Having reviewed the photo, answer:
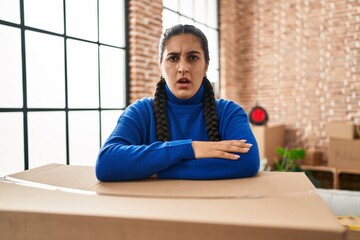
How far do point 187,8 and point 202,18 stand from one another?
36 cm

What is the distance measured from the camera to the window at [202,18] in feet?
11.7

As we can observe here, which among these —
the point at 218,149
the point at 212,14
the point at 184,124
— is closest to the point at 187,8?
the point at 212,14

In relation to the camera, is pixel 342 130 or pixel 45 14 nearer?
pixel 45 14

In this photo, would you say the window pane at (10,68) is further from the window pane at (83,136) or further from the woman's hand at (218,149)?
the woman's hand at (218,149)

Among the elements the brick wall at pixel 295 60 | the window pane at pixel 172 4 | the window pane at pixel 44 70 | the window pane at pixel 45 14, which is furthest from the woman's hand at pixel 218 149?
the brick wall at pixel 295 60

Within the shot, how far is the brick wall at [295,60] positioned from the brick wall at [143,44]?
1514 mm

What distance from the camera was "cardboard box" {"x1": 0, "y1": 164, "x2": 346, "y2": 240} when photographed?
48cm

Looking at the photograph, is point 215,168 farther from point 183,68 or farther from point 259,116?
point 259,116

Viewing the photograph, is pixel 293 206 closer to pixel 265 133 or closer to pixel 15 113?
pixel 15 113

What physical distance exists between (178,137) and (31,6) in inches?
58.0

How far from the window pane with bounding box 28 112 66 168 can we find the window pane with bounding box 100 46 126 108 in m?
0.52

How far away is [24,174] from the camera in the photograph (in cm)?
89

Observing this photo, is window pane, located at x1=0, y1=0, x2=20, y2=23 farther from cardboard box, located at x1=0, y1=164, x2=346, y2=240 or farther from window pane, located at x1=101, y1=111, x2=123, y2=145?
cardboard box, located at x1=0, y1=164, x2=346, y2=240

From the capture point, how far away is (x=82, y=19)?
253 centimetres
